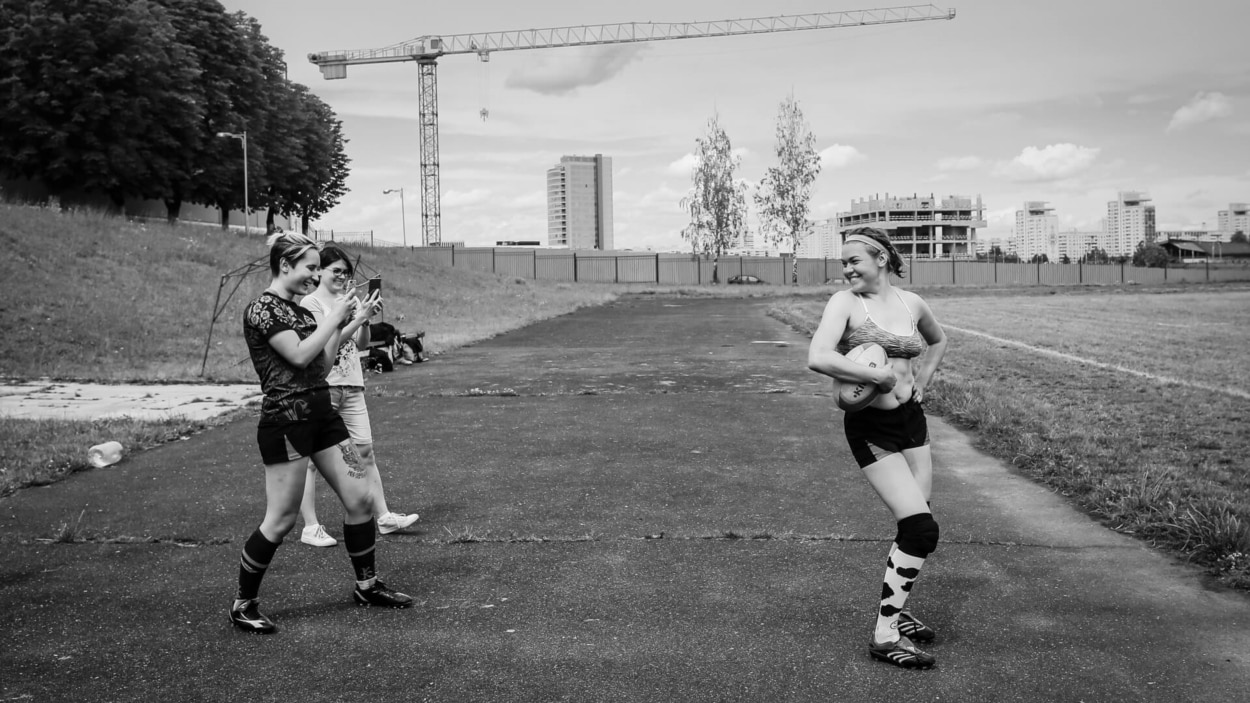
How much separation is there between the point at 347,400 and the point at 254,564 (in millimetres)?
1571

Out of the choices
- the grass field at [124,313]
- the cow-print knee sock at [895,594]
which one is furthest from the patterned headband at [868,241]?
the grass field at [124,313]

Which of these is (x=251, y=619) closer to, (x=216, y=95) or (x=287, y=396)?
(x=287, y=396)

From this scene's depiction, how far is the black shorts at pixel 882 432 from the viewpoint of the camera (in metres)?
4.02

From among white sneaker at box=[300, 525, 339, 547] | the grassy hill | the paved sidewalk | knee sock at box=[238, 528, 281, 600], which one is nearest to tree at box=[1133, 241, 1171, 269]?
the grassy hill

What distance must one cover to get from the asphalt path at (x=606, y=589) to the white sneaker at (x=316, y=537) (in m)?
0.11

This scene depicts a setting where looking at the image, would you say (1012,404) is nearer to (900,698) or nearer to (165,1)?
(900,698)

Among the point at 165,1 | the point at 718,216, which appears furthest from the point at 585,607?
the point at 718,216

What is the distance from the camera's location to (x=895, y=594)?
393 cm

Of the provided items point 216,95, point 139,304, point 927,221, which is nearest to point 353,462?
point 139,304

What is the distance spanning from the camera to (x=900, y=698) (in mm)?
3562

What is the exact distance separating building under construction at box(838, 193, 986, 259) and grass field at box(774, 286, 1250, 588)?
4937 inches

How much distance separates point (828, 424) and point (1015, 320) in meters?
18.2

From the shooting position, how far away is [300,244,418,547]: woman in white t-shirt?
533 cm

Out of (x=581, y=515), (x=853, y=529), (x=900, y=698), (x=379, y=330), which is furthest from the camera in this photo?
(x=379, y=330)
